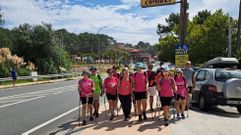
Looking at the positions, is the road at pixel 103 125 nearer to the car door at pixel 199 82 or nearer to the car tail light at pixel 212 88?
the car door at pixel 199 82

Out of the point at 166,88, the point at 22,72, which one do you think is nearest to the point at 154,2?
the point at 166,88

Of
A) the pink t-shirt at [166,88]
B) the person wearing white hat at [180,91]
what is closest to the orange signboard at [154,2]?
the person wearing white hat at [180,91]

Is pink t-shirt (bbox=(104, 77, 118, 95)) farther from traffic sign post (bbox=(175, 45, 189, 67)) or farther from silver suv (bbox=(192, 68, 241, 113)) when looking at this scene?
traffic sign post (bbox=(175, 45, 189, 67))

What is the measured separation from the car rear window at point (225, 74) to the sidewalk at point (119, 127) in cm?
296

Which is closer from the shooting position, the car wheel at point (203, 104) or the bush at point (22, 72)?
the car wheel at point (203, 104)

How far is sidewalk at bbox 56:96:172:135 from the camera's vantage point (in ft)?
30.9

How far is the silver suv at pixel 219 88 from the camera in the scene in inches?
505

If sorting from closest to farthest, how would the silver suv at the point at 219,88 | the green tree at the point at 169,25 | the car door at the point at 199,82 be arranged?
the silver suv at the point at 219,88
the car door at the point at 199,82
the green tree at the point at 169,25

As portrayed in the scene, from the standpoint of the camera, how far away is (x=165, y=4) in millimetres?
17172

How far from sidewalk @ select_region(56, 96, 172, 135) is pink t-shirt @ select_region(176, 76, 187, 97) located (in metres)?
0.97

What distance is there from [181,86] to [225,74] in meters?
2.47

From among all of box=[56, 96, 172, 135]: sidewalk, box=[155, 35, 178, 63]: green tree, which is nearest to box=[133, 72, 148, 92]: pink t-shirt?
box=[56, 96, 172, 135]: sidewalk

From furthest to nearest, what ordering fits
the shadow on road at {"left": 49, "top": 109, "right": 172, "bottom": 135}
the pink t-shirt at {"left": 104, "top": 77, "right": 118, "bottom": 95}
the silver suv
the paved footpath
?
the silver suv
the pink t-shirt at {"left": 104, "top": 77, "right": 118, "bottom": 95}
the shadow on road at {"left": 49, "top": 109, "right": 172, "bottom": 135}
the paved footpath

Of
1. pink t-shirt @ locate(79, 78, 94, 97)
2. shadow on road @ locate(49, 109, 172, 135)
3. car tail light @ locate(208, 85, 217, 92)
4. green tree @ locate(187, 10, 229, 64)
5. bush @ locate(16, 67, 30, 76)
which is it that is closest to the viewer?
shadow on road @ locate(49, 109, 172, 135)
